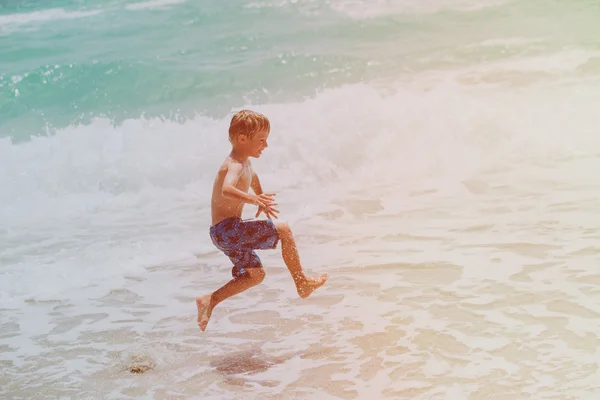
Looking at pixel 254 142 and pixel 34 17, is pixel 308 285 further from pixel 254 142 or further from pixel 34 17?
pixel 34 17

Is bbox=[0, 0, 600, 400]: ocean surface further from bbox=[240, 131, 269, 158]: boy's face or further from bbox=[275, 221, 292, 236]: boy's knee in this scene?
bbox=[240, 131, 269, 158]: boy's face

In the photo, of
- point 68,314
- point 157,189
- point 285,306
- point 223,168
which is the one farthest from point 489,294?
point 157,189

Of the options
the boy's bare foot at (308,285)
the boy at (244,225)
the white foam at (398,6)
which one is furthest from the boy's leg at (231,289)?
the white foam at (398,6)

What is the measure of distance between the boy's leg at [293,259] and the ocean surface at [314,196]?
0.22 metres

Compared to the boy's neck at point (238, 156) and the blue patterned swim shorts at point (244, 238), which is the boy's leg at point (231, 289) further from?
the boy's neck at point (238, 156)

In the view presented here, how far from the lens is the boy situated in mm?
1987

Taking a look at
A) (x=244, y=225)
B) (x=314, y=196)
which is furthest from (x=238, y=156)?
(x=314, y=196)

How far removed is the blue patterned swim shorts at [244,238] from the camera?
2004mm

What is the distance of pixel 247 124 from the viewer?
78.0 inches

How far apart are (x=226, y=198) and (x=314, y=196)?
2190mm

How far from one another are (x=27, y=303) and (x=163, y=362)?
2.95 feet

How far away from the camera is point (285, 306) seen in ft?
8.36

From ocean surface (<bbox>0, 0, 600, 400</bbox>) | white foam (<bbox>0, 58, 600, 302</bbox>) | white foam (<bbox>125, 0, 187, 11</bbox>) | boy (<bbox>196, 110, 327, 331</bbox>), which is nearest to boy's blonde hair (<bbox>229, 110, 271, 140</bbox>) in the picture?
boy (<bbox>196, 110, 327, 331</bbox>)

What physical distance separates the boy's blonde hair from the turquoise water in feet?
12.8
